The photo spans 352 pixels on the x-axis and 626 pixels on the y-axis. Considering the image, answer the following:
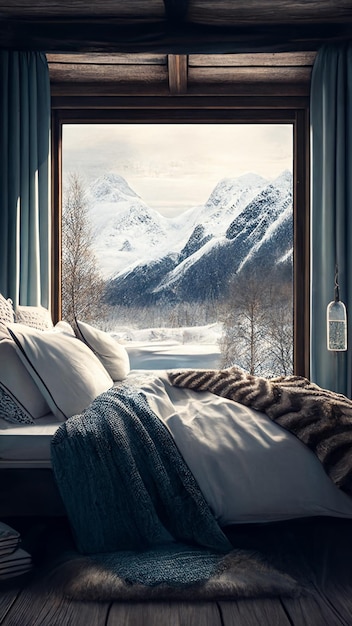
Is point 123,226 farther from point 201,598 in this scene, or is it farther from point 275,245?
point 201,598

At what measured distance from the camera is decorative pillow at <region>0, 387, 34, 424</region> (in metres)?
2.49

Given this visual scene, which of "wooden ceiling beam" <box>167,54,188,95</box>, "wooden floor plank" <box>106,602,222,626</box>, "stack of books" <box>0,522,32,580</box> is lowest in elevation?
"wooden floor plank" <box>106,602,222,626</box>

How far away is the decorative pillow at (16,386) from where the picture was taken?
2.48m

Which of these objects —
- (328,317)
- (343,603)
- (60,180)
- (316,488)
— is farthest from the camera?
(60,180)

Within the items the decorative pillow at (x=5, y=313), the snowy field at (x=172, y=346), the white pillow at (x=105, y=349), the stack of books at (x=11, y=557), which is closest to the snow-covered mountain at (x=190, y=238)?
the snowy field at (x=172, y=346)

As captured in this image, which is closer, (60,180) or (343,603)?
(343,603)

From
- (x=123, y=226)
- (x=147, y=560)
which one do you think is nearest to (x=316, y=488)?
(x=147, y=560)

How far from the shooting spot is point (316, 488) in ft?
7.37

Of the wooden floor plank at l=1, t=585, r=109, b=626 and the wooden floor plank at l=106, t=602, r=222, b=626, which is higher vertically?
the wooden floor plank at l=1, t=585, r=109, b=626

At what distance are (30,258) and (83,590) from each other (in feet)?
9.08

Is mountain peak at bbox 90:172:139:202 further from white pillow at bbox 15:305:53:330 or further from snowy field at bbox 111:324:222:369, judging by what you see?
white pillow at bbox 15:305:53:330

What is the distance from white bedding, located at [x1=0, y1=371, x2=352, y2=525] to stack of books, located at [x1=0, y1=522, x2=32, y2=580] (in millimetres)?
A: 344

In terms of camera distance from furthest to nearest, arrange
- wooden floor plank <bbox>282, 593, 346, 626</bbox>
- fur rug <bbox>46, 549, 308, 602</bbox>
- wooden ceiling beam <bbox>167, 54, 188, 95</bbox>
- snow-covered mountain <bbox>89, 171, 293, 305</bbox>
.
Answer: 1. snow-covered mountain <bbox>89, 171, 293, 305</bbox>
2. wooden ceiling beam <bbox>167, 54, 188, 95</bbox>
3. fur rug <bbox>46, 549, 308, 602</bbox>
4. wooden floor plank <bbox>282, 593, 346, 626</bbox>

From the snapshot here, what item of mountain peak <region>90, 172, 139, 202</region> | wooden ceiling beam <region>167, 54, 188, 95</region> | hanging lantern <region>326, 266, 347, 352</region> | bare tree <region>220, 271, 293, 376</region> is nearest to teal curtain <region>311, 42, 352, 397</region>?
hanging lantern <region>326, 266, 347, 352</region>
